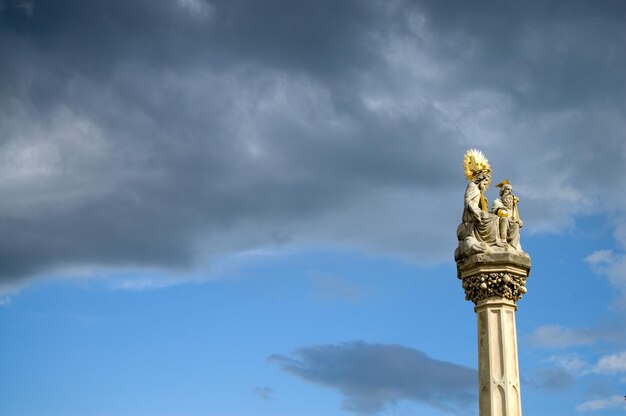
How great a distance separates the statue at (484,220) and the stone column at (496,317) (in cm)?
38

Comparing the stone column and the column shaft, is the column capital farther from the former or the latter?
the column shaft

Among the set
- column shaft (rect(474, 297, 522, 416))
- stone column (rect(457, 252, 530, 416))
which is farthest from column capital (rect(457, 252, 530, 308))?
column shaft (rect(474, 297, 522, 416))

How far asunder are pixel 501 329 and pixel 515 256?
2014 millimetres

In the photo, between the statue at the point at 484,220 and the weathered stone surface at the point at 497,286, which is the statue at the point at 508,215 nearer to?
the statue at the point at 484,220

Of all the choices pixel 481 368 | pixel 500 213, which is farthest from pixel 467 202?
pixel 481 368

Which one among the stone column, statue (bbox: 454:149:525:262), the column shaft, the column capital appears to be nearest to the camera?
the column shaft

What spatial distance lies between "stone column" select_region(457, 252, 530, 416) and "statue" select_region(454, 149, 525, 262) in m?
0.38

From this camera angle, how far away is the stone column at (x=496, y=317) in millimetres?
24000

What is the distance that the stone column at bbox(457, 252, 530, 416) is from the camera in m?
24.0

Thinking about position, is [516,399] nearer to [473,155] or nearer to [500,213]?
[500,213]

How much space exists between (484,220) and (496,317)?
8.93 feet

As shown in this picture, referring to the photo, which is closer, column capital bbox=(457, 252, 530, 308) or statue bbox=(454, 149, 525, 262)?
column capital bbox=(457, 252, 530, 308)

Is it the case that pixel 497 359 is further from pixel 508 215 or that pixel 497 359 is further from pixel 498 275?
pixel 508 215

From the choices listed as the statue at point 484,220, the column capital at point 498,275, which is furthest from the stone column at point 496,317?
the statue at point 484,220
